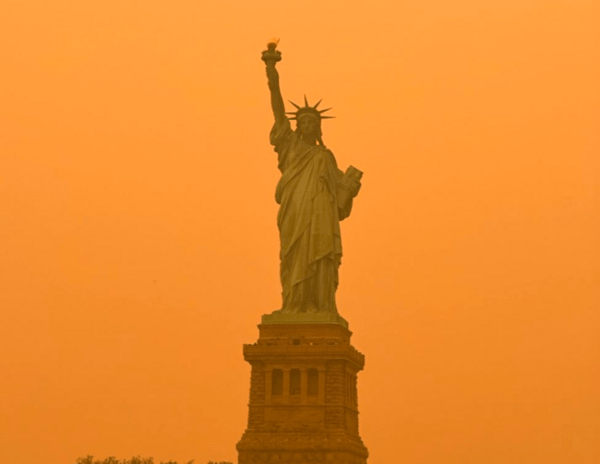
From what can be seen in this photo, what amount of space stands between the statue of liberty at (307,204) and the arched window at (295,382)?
181cm

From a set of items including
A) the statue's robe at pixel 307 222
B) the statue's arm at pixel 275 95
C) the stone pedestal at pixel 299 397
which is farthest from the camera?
the statue's arm at pixel 275 95

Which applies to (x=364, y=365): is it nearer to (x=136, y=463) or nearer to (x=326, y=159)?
(x=326, y=159)

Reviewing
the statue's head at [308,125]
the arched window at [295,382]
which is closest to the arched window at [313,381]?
the arched window at [295,382]

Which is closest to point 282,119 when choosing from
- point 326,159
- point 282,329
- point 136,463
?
point 326,159

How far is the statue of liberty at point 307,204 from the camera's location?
189 ft

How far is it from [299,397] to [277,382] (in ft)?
2.68

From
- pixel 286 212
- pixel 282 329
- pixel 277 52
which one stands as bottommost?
pixel 282 329

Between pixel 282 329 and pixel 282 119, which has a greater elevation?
pixel 282 119

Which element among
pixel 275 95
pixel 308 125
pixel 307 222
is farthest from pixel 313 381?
pixel 275 95

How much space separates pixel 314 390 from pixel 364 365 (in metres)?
3.79

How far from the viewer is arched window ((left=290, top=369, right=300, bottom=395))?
56.6 meters

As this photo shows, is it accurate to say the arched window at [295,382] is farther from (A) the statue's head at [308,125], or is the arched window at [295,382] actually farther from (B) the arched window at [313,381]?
(A) the statue's head at [308,125]

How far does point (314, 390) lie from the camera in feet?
185

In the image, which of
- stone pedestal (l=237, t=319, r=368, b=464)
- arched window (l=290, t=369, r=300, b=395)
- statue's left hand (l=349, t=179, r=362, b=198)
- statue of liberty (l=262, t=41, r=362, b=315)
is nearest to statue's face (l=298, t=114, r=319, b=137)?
statue of liberty (l=262, t=41, r=362, b=315)
